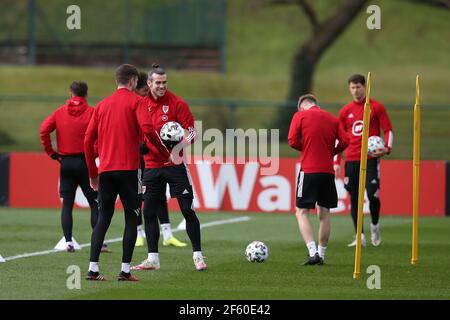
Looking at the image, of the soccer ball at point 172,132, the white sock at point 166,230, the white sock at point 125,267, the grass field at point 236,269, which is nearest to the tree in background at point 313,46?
the grass field at point 236,269

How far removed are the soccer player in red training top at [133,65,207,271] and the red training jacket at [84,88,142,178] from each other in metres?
1.16

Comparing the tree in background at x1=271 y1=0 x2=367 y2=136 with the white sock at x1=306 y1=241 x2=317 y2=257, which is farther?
the tree in background at x1=271 y1=0 x2=367 y2=136

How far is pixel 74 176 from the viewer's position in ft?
51.3

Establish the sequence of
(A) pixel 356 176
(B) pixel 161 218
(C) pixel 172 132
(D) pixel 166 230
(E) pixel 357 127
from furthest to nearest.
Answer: (A) pixel 356 176 → (E) pixel 357 127 → (D) pixel 166 230 → (B) pixel 161 218 → (C) pixel 172 132

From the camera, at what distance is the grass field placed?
440 inches

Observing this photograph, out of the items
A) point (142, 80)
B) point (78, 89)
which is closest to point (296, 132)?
point (142, 80)

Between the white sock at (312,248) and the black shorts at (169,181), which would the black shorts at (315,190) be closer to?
the white sock at (312,248)

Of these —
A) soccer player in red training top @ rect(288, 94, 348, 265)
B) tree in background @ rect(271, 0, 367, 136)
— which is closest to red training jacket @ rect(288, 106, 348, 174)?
soccer player in red training top @ rect(288, 94, 348, 265)

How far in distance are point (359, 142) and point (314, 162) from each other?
2.82 metres

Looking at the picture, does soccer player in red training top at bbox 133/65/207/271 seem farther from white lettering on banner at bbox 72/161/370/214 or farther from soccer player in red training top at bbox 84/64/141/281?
white lettering on banner at bbox 72/161/370/214

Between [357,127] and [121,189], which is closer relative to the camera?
[121,189]

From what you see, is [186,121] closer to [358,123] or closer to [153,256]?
[153,256]

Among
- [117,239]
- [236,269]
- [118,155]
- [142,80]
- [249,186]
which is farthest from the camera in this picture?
[249,186]
